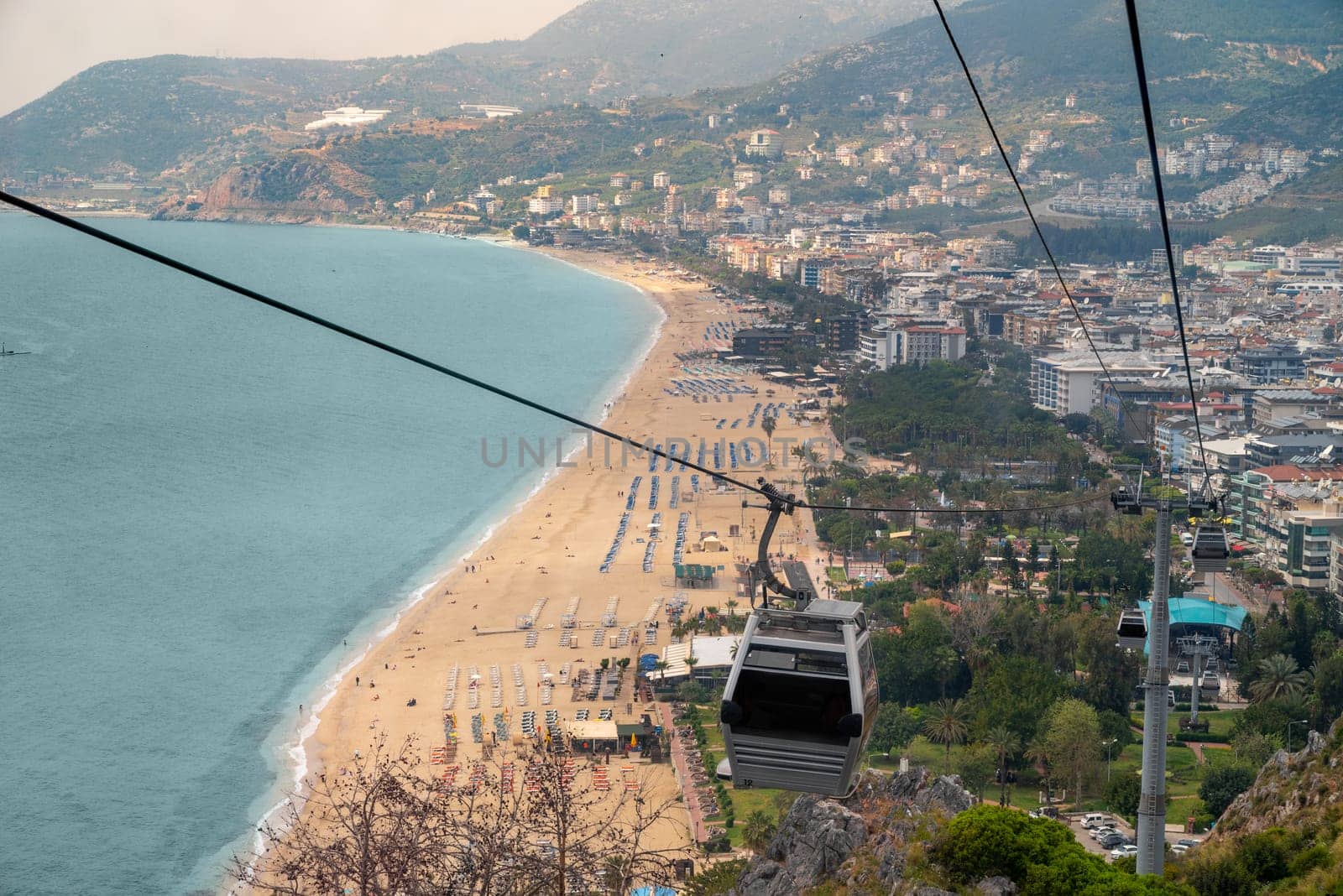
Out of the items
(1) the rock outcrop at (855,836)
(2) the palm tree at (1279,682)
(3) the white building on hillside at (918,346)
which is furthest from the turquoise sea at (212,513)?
(2) the palm tree at (1279,682)

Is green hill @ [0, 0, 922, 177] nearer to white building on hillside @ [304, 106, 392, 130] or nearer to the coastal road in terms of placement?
white building on hillside @ [304, 106, 392, 130]

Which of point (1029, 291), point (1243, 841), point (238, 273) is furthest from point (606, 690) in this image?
point (238, 273)

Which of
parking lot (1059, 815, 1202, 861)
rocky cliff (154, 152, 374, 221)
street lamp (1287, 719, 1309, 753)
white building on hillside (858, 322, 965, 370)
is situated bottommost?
parking lot (1059, 815, 1202, 861)

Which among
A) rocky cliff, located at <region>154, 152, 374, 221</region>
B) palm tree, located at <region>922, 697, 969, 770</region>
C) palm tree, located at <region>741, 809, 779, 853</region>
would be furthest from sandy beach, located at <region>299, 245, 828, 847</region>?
rocky cliff, located at <region>154, 152, 374, 221</region>

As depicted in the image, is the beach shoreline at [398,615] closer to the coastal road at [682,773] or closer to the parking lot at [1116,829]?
the coastal road at [682,773]

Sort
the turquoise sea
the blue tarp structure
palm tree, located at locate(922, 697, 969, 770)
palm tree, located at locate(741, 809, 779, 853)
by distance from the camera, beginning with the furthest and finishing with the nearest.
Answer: the blue tarp structure < the turquoise sea < palm tree, located at locate(922, 697, 969, 770) < palm tree, located at locate(741, 809, 779, 853)

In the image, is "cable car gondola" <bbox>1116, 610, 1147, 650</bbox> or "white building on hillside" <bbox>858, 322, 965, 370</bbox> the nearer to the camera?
"cable car gondola" <bbox>1116, 610, 1147, 650</bbox>

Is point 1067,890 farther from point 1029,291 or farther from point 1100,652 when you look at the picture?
point 1029,291
